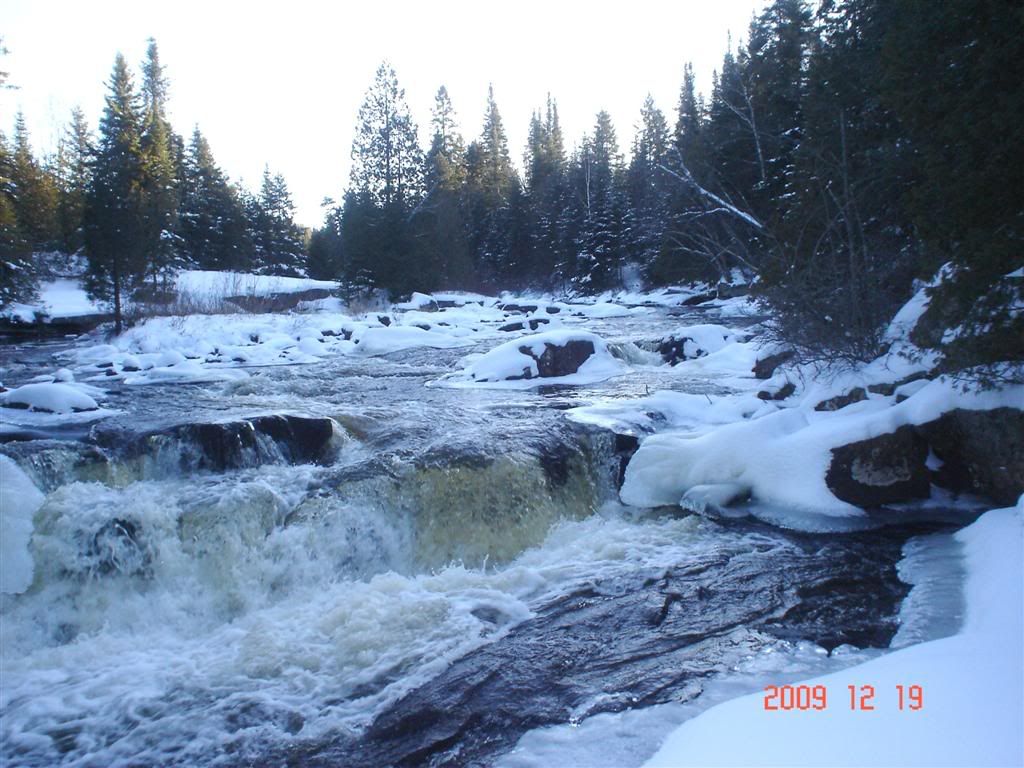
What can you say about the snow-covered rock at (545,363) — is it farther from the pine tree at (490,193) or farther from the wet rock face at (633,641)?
the pine tree at (490,193)

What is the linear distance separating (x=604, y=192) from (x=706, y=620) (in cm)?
4055

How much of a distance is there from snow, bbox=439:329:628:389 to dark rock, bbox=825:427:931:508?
641 centimetres

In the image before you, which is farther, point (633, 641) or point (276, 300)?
point (276, 300)

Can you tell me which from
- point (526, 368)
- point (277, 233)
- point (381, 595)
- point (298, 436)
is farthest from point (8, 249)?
point (277, 233)

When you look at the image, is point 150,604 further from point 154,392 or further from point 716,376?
point 716,376

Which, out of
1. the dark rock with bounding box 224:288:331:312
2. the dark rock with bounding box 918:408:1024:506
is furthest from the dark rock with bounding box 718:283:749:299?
the dark rock with bounding box 918:408:1024:506

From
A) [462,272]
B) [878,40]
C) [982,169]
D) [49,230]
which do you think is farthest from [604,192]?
[982,169]

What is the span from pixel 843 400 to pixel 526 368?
6415 mm

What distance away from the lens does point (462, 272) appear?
3934cm

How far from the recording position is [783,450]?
6465 millimetres

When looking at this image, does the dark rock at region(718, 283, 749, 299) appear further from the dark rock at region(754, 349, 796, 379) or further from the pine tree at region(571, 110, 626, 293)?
the dark rock at region(754, 349, 796, 379)

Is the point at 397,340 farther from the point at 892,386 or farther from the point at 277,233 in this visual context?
the point at 277,233

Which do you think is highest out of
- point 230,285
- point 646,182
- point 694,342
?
point 646,182

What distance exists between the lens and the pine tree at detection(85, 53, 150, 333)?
19469mm
